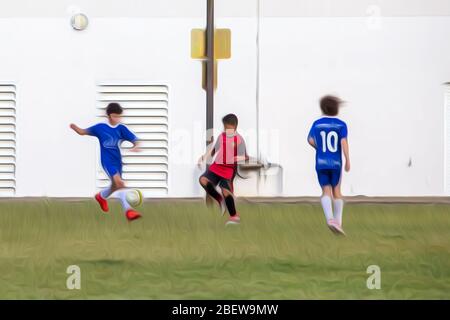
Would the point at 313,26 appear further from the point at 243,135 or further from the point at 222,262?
the point at 222,262

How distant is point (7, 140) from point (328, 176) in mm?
1349

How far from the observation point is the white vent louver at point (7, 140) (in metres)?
3.67

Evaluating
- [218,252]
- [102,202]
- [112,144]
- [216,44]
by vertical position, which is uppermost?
[216,44]

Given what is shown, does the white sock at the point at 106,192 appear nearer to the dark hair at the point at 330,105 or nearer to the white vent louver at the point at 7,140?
the white vent louver at the point at 7,140

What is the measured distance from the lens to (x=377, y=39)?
3711mm

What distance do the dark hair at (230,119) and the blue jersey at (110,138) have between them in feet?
1.28

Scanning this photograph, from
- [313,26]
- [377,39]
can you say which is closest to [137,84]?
[313,26]

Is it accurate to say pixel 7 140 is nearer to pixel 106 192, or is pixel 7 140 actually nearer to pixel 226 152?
pixel 106 192

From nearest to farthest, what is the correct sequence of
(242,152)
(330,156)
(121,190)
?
(121,190) < (242,152) < (330,156)

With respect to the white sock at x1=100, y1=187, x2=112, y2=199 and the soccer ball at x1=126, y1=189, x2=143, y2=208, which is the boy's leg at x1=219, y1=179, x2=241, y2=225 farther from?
the white sock at x1=100, y1=187, x2=112, y2=199

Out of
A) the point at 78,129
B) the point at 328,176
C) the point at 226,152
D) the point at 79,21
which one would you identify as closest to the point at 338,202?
the point at 328,176

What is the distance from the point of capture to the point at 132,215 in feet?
12.8

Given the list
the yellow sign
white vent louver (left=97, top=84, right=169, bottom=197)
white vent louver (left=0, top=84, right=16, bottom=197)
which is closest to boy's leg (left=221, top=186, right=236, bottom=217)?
white vent louver (left=97, top=84, right=169, bottom=197)

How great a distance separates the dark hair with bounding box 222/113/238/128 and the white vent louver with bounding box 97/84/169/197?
0.25 m
